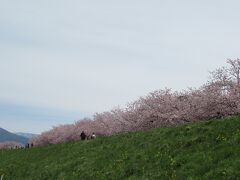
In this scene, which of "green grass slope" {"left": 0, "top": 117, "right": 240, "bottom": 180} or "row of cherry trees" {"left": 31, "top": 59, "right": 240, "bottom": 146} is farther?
"row of cherry trees" {"left": 31, "top": 59, "right": 240, "bottom": 146}

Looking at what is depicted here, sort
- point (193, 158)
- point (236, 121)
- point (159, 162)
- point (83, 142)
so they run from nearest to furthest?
point (193, 158)
point (159, 162)
point (236, 121)
point (83, 142)

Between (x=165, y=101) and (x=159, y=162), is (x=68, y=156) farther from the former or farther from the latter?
(x=165, y=101)

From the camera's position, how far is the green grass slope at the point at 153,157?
19.7 m

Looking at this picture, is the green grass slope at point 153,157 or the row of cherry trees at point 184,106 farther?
the row of cherry trees at point 184,106

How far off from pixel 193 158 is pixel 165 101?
29945 millimetres

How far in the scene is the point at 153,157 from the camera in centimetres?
2392

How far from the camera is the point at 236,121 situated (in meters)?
24.9

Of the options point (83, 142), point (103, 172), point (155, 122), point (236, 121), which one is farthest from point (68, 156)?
point (155, 122)

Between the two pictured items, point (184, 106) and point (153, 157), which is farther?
point (184, 106)

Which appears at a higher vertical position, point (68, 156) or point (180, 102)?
point (180, 102)

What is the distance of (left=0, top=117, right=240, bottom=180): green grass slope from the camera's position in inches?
775

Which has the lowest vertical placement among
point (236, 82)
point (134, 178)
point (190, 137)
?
point (134, 178)

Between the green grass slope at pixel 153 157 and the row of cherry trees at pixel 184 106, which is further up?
the row of cherry trees at pixel 184 106

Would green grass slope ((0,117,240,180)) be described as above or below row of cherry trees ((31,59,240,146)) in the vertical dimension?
below
